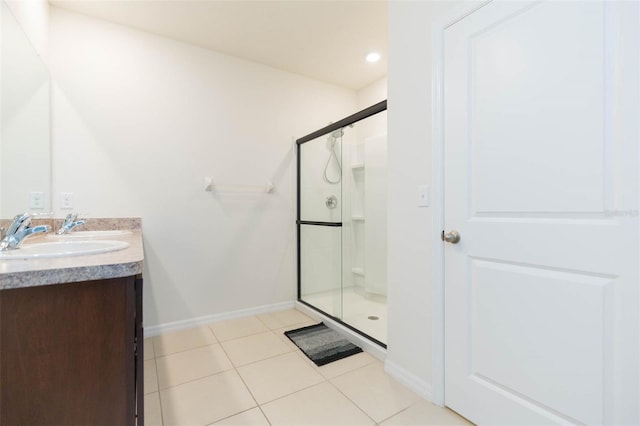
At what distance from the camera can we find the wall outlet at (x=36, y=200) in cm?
172

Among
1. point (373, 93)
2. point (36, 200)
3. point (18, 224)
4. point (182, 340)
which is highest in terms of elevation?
point (373, 93)

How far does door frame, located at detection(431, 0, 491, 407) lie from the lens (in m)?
1.47

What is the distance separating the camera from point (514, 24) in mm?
1207

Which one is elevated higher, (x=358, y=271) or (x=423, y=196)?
(x=423, y=196)

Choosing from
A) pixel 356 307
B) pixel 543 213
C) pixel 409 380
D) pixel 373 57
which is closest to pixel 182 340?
pixel 356 307

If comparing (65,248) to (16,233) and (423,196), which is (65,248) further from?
(423,196)

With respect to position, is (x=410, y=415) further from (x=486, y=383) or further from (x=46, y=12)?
(x=46, y=12)

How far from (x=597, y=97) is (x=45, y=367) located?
1.86 m

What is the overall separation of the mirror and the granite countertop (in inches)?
37.5

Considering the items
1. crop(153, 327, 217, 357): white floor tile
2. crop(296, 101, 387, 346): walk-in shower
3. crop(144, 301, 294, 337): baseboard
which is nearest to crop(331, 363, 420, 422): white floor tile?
crop(296, 101, 387, 346): walk-in shower

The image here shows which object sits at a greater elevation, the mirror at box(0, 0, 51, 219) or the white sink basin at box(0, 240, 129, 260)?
the mirror at box(0, 0, 51, 219)

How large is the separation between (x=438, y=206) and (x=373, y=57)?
1932 mm

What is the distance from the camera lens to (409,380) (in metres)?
1.65

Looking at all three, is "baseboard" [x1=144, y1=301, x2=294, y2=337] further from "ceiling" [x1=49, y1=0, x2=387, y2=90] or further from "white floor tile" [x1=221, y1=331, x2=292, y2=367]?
"ceiling" [x1=49, y1=0, x2=387, y2=90]
